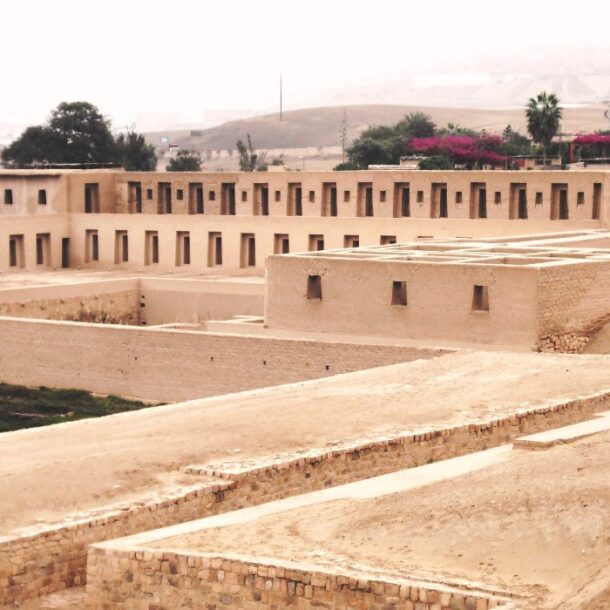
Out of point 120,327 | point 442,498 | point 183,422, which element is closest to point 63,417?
point 120,327

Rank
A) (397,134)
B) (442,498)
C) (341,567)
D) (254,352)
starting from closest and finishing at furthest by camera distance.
A: (341,567), (442,498), (254,352), (397,134)

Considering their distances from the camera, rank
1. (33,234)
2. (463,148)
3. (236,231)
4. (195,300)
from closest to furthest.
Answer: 1. (195,300)
2. (236,231)
3. (33,234)
4. (463,148)

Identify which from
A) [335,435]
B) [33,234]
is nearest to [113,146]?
[33,234]

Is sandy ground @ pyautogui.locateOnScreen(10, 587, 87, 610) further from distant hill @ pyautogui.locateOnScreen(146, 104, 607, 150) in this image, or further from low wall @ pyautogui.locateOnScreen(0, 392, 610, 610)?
distant hill @ pyautogui.locateOnScreen(146, 104, 607, 150)

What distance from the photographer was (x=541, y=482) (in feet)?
42.8

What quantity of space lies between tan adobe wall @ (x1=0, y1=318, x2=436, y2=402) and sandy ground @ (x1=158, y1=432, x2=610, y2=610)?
403 inches

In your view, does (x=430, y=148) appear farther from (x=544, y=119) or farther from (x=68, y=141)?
(x=68, y=141)

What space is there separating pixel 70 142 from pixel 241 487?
54307mm

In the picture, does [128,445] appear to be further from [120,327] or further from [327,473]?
[120,327]

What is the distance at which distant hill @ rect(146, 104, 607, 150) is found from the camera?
149 metres

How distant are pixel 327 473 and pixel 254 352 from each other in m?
9.35

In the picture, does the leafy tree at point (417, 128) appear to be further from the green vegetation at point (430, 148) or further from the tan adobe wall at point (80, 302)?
the tan adobe wall at point (80, 302)

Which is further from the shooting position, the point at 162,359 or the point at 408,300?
the point at 162,359

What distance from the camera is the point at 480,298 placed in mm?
24453
